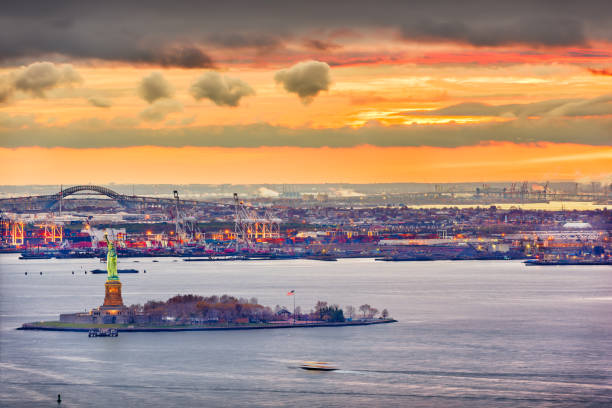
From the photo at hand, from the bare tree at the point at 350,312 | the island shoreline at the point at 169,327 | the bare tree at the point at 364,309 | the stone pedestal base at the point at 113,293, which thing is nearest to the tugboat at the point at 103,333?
the island shoreline at the point at 169,327

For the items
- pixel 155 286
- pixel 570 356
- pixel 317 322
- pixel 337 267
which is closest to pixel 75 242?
pixel 337 267

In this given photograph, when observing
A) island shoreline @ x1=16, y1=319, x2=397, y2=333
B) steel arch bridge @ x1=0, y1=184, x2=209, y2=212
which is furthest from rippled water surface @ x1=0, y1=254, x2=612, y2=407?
steel arch bridge @ x1=0, y1=184, x2=209, y2=212

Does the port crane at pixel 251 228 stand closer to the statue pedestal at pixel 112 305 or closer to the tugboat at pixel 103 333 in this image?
the statue pedestal at pixel 112 305

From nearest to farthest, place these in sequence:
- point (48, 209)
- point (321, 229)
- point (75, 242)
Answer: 1. point (75, 242)
2. point (321, 229)
3. point (48, 209)

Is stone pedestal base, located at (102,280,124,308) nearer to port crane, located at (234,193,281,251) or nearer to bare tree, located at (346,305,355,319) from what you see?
bare tree, located at (346,305,355,319)

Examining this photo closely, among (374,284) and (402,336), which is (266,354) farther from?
(374,284)

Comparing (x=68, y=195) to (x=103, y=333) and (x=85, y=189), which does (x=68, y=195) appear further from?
(x=103, y=333)

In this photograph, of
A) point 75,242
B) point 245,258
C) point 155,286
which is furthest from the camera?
point 75,242
